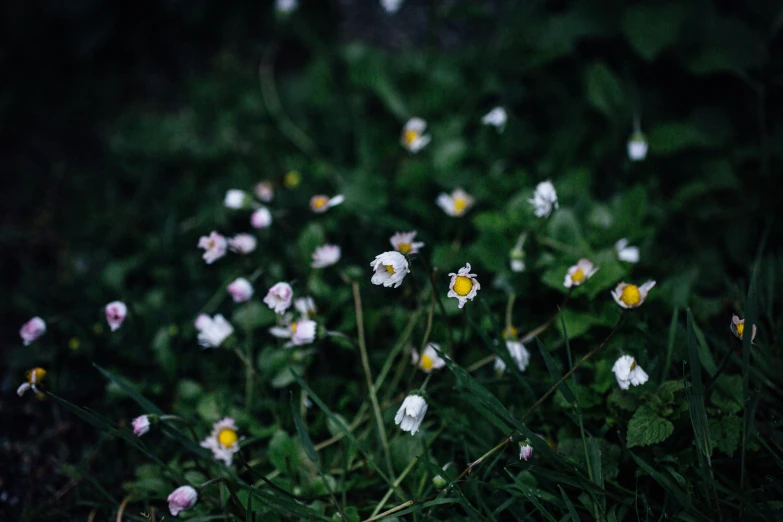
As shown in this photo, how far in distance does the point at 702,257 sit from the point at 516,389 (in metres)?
0.73

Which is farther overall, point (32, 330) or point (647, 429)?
point (32, 330)

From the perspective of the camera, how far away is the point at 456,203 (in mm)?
1719

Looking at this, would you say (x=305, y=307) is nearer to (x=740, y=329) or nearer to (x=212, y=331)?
(x=212, y=331)

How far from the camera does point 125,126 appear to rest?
2344mm

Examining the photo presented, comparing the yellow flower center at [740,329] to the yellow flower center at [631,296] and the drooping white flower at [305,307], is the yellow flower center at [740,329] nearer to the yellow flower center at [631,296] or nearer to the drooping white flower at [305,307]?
the yellow flower center at [631,296]

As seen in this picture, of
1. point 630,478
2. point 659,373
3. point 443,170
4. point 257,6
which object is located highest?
point 257,6

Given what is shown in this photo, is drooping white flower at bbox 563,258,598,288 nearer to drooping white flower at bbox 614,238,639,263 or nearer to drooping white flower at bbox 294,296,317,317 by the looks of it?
drooping white flower at bbox 614,238,639,263

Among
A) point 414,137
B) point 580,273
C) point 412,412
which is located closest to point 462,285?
point 412,412

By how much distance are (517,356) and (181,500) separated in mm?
760

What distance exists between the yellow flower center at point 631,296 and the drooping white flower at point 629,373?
0.11 metres

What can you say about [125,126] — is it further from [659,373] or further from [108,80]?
[659,373]

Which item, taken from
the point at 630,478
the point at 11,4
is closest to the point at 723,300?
the point at 630,478

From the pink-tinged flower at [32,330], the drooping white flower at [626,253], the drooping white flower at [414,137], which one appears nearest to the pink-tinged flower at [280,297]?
the pink-tinged flower at [32,330]

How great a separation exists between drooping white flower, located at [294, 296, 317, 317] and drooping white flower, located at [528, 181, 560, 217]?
58cm
